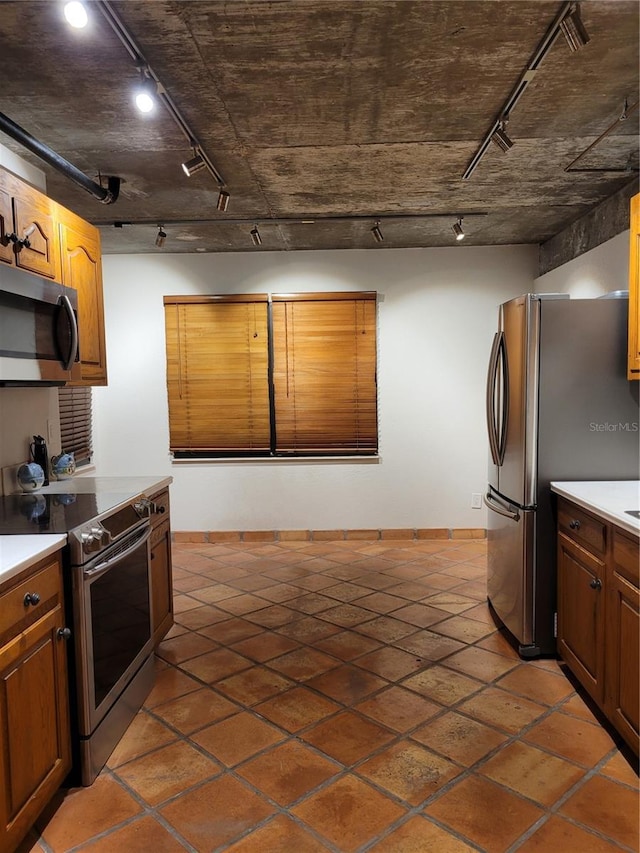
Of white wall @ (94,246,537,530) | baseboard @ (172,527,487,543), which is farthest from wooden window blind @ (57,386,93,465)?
baseboard @ (172,527,487,543)

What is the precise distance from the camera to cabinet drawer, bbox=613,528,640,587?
78.6 inches

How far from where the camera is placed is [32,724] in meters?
1.73

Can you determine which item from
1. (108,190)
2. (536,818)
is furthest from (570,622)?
(108,190)

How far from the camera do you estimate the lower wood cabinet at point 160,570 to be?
2896 millimetres

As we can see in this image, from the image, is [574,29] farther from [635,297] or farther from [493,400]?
[493,400]

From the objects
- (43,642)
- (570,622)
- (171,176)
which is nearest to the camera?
(43,642)

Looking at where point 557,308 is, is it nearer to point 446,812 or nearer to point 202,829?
point 446,812

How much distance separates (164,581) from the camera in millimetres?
3100

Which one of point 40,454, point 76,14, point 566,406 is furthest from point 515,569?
point 76,14

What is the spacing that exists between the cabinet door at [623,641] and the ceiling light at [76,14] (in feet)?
7.84

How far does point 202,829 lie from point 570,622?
177 centimetres

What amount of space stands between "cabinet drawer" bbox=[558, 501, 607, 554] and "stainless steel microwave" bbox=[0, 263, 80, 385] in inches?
91.0

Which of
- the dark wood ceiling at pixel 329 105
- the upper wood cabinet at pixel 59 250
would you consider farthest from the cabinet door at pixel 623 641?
the upper wood cabinet at pixel 59 250

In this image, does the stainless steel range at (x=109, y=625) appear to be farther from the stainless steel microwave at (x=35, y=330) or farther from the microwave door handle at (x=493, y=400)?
the microwave door handle at (x=493, y=400)
